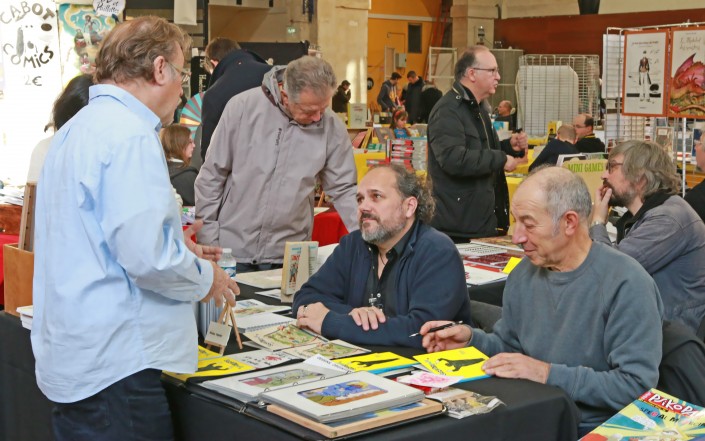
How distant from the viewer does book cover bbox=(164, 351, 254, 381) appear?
2486 mm

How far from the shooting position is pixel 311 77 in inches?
157

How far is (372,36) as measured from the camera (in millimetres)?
24453

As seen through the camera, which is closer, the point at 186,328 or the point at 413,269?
the point at 186,328

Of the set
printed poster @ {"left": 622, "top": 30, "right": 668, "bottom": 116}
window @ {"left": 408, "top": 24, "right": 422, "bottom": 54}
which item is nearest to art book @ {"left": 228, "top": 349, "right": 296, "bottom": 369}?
printed poster @ {"left": 622, "top": 30, "right": 668, "bottom": 116}

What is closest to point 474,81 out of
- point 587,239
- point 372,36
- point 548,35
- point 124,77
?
point 587,239

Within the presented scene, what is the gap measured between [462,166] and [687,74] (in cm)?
266

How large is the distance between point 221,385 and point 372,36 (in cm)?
2268

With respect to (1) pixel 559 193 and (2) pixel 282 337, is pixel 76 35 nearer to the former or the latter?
(2) pixel 282 337

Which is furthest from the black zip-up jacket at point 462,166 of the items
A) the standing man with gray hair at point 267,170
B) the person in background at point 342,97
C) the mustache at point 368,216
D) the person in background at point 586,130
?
the person in background at point 342,97

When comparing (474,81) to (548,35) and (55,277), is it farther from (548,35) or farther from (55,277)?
(548,35)

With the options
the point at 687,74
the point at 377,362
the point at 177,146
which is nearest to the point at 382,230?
the point at 377,362

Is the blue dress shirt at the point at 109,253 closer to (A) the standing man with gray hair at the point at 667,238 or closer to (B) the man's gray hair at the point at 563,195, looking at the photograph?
(B) the man's gray hair at the point at 563,195

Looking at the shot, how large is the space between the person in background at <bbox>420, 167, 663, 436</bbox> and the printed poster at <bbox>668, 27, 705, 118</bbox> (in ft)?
15.1

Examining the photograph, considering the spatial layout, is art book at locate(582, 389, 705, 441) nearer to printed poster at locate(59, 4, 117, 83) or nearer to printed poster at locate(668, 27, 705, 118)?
printed poster at locate(668, 27, 705, 118)
